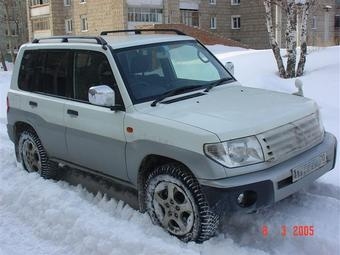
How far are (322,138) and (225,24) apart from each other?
161ft

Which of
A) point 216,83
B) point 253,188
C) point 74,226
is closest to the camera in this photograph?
point 253,188

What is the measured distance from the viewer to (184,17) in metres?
49.2

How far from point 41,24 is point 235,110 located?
5339 centimetres

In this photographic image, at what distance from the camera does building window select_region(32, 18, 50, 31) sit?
5308 centimetres

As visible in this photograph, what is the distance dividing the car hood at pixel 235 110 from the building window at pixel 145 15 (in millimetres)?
38610

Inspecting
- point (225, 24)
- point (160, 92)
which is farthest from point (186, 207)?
point (225, 24)

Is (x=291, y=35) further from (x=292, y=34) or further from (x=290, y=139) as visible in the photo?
(x=290, y=139)

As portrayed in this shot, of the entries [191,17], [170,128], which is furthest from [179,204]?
[191,17]

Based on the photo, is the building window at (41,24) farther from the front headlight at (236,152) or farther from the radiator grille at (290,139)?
the front headlight at (236,152)

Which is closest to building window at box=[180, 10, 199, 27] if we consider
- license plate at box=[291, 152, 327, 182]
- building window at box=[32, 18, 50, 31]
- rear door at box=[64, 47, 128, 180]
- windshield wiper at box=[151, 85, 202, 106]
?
building window at box=[32, 18, 50, 31]

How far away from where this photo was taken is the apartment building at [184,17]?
145 feet

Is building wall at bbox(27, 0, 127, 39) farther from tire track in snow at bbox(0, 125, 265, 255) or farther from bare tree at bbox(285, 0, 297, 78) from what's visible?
tire track in snow at bbox(0, 125, 265, 255)

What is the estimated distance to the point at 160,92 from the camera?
15.7 feet

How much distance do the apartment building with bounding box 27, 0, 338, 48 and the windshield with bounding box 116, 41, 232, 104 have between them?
126 ft
